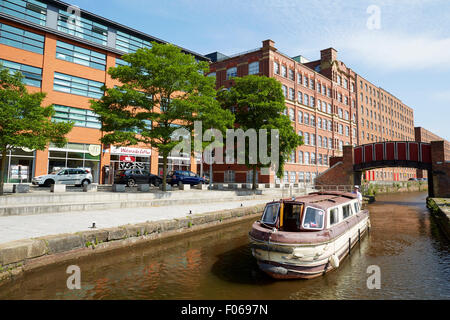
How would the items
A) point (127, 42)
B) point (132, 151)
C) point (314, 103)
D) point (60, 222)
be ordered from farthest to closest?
point (314, 103), point (127, 42), point (132, 151), point (60, 222)

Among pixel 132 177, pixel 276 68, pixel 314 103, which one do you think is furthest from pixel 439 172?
pixel 132 177

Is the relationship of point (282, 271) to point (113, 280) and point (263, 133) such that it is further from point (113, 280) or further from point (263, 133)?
point (263, 133)

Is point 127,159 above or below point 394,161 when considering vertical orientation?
below

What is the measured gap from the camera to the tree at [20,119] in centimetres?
1477

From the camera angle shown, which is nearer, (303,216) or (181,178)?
(303,216)

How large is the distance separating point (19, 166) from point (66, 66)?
11249mm

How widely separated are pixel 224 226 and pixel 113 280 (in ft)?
29.5

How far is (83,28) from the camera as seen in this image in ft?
102

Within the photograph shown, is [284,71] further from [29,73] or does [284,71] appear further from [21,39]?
[21,39]

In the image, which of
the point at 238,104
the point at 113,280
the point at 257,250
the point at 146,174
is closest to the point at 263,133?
the point at 238,104

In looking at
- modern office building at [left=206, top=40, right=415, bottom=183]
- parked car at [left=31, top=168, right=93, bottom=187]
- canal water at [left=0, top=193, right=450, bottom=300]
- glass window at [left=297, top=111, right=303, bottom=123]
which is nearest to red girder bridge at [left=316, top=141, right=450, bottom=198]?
modern office building at [left=206, top=40, right=415, bottom=183]

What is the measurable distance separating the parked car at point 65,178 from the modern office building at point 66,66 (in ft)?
16.6

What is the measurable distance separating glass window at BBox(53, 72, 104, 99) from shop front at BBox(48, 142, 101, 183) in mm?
5654
